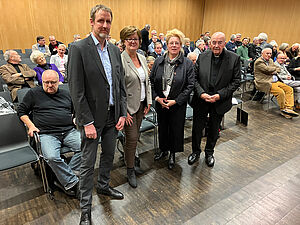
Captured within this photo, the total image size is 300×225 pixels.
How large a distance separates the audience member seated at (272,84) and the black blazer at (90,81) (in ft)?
11.6

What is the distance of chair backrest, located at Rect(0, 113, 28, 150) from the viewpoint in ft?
7.21

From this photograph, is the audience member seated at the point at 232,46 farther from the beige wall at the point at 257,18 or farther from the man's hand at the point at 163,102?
the man's hand at the point at 163,102

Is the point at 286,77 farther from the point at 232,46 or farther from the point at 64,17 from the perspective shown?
the point at 64,17

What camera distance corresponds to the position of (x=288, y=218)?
1.67 metres

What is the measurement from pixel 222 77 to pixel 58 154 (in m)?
1.84

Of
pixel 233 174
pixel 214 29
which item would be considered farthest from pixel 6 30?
pixel 214 29

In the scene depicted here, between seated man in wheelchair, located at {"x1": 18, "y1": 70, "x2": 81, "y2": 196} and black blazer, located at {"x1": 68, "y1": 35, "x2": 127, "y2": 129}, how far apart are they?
0.71m

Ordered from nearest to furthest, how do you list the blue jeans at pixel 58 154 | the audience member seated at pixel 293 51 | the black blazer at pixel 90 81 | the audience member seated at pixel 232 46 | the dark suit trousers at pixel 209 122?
the black blazer at pixel 90 81 < the blue jeans at pixel 58 154 < the dark suit trousers at pixel 209 122 < the audience member seated at pixel 293 51 < the audience member seated at pixel 232 46

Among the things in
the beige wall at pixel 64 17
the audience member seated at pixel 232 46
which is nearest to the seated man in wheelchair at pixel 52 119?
the audience member seated at pixel 232 46

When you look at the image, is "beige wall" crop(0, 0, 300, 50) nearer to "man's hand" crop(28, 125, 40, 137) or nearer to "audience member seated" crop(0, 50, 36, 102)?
"audience member seated" crop(0, 50, 36, 102)

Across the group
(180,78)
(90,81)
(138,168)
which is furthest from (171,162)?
(90,81)

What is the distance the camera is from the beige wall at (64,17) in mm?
7398

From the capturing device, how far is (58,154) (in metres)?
2.05

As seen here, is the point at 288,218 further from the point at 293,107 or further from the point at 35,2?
the point at 35,2
